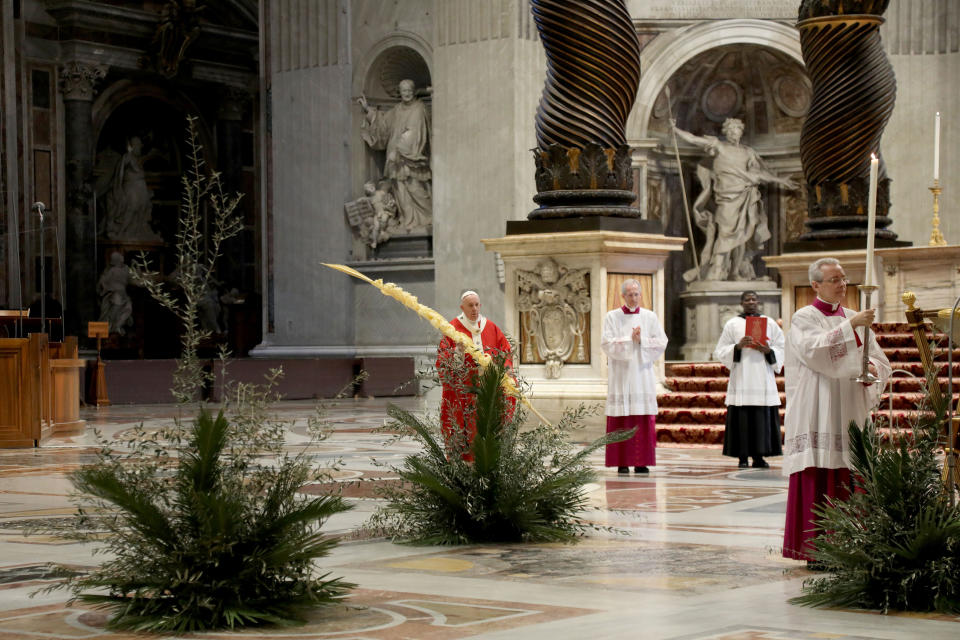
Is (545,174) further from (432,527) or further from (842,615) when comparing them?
(842,615)

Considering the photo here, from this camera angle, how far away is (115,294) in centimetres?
2806

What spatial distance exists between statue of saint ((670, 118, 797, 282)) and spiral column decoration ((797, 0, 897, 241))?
5450mm

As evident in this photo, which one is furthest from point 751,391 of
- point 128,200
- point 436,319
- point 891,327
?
point 128,200

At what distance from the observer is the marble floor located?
187 inches

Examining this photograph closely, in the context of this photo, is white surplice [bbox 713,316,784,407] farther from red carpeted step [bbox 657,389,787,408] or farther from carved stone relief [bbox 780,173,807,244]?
carved stone relief [bbox 780,173,807,244]

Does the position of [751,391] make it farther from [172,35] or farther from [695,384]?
[172,35]

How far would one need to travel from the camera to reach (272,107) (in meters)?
23.0

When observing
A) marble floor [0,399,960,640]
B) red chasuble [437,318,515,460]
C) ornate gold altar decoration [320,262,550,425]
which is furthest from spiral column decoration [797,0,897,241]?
red chasuble [437,318,515,460]

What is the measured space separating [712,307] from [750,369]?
9083 millimetres

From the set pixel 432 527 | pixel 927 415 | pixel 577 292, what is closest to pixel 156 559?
pixel 432 527

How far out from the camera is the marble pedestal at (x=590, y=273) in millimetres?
12484

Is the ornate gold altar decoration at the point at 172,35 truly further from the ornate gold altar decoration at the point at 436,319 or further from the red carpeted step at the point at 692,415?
the ornate gold altar decoration at the point at 436,319

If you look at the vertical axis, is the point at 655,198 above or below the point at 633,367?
above

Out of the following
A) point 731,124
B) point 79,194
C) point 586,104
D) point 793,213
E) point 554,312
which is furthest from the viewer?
point 79,194
